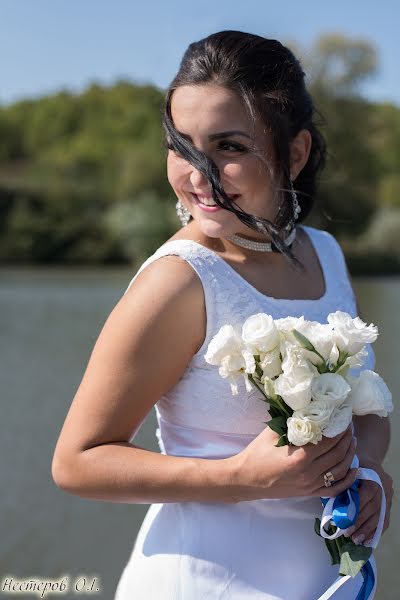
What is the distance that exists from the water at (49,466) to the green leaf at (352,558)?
96 cm

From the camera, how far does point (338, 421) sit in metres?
1.40

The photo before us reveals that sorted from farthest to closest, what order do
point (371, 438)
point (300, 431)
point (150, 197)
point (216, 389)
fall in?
point (150, 197)
point (371, 438)
point (216, 389)
point (300, 431)

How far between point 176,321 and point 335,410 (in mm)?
324

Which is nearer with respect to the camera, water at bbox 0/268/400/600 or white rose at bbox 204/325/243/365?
white rose at bbox 204/325/243/365

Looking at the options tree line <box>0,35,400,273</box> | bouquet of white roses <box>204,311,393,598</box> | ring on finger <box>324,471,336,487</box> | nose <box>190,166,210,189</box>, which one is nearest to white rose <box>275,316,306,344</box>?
bouquet of white roses <box>204,311,393,598</box>

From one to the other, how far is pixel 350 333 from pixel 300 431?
0.64 ft

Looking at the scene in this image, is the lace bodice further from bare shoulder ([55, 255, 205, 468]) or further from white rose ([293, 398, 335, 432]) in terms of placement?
white rose ([293, 398, 335, 432])

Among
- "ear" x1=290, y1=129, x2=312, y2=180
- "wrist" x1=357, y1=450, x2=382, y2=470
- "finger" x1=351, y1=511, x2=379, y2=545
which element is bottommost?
"finger" x1=351, y1=511, x2=379, y2=545

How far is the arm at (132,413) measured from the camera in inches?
57.5

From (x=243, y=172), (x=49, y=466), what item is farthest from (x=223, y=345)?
(x=49, y=466)

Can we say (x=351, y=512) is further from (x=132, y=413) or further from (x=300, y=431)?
(x=132, y=413)

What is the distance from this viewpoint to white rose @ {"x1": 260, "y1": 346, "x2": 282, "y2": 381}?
1.41 meters

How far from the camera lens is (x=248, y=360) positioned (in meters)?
1.40

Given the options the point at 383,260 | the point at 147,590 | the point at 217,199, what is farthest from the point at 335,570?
the point at 383,260
